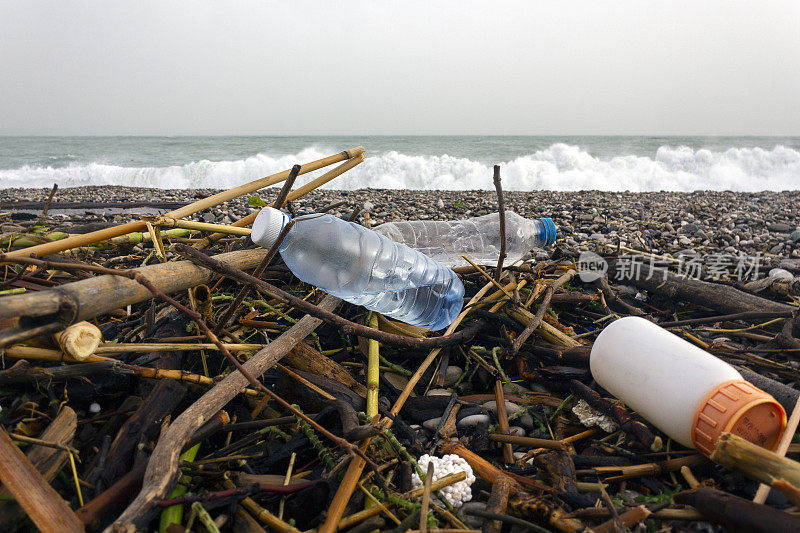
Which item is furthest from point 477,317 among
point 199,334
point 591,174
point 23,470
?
point 591,174

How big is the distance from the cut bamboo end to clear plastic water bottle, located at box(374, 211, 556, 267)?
2.45 meters

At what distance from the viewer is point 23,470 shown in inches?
39.1

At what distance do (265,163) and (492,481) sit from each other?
2049 centimetres

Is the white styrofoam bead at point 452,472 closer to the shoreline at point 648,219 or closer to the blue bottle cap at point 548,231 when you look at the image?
the blue bottle cap at point 548,231

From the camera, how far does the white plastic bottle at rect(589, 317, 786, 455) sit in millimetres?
1147

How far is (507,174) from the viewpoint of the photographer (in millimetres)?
17188

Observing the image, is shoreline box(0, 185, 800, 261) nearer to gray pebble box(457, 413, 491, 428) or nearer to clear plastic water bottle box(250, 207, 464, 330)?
clear plastic water bottle box(250, 207, 464, 330)

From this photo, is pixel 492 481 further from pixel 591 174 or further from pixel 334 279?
pixel 591 174

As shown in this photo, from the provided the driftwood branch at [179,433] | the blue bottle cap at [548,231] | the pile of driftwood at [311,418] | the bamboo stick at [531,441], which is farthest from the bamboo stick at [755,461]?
the blue bottle cap at [548,231]

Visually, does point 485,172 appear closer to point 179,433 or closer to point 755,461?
point 755,461

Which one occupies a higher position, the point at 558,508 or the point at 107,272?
the point at 107,272

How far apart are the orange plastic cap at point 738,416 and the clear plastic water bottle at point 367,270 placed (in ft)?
3.69

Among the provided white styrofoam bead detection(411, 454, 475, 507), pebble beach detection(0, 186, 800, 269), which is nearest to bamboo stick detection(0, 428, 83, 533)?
white styrofoam bead detection(411, 454, 475, 507)

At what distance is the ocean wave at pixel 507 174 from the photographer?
16.1 m
